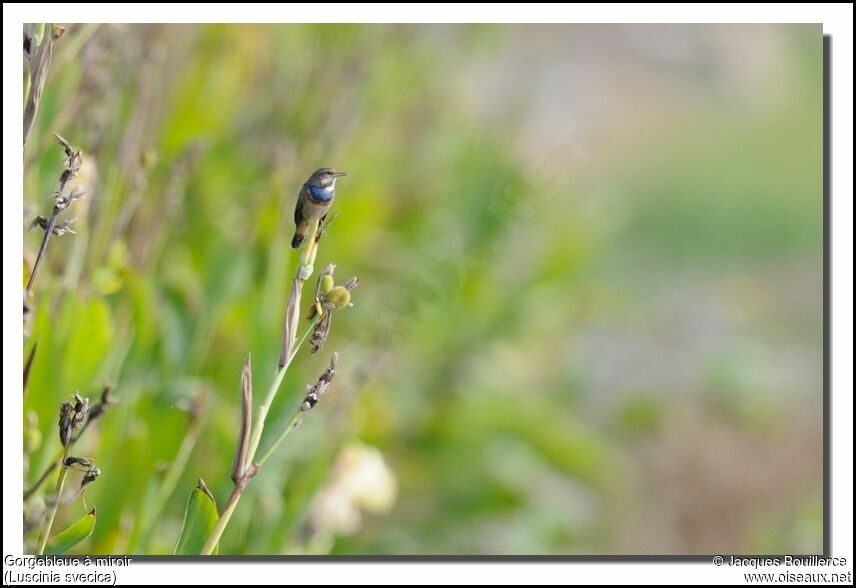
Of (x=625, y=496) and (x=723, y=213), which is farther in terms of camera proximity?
(x=723, y=213)

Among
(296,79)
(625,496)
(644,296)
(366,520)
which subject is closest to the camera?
(296,79)

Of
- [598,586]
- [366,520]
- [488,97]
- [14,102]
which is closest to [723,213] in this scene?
[488,97]

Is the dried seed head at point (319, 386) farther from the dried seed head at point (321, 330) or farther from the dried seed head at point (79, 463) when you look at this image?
the dried seed head at point (79, 463)

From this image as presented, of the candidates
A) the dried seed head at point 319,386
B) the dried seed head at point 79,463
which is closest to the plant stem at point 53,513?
the dried seed head at point 79,463

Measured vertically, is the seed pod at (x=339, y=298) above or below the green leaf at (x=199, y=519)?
above

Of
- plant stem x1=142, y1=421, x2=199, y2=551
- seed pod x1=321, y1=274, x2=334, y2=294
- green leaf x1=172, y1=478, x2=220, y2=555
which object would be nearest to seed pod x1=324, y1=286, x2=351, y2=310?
seed pod x1=321, y1=274, x2=334, y2=294

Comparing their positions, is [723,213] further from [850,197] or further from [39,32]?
[39,32]

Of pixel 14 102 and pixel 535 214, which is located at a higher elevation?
pixel 535 214
